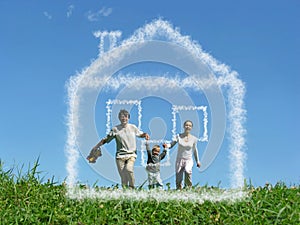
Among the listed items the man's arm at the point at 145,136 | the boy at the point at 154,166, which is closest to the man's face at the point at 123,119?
the man's arm at the point at 145,136

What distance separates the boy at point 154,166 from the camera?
802 centimetres

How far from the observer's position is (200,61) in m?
7.61

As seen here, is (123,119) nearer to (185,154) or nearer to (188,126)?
(188,126)

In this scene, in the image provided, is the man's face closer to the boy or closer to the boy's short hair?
the boy's short hair

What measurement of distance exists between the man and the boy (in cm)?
24

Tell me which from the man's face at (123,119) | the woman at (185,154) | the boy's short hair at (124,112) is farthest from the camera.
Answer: the woman at (185,154)

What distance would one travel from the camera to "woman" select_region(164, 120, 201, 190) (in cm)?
803

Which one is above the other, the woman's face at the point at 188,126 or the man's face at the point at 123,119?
the man's face at the point at 123,119

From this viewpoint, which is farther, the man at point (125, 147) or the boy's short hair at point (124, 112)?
the man at point (125, 147)

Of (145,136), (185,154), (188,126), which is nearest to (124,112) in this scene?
(145,136)

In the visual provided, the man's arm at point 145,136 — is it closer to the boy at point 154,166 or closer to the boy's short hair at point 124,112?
the boy at point 154,166

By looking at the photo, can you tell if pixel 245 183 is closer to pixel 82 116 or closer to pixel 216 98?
pixel 216 98

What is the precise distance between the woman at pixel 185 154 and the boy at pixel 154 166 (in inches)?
8.8

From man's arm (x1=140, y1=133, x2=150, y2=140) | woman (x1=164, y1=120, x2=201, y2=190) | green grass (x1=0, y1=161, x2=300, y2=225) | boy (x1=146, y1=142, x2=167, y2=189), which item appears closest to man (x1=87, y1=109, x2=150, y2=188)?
man's arm (x1=140, y1=133, x2=150, y2=140)
